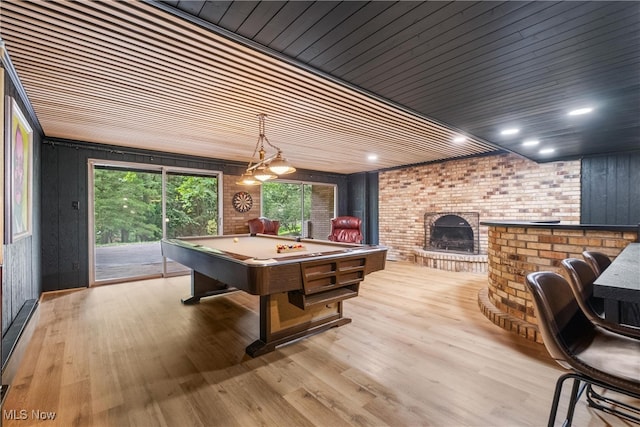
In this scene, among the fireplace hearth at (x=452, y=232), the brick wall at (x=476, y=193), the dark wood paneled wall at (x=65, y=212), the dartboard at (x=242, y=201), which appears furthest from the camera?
the dartboard at (x=242, y=201)

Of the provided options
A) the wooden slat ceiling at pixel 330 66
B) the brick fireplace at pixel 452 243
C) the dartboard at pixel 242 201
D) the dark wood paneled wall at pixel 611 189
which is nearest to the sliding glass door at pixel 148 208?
the dartboard at pixel 242 201

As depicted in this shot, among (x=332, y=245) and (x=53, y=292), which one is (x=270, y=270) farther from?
(x=53, y=292)

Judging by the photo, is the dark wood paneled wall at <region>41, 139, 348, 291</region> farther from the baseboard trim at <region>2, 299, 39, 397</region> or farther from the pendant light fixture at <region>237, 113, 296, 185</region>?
the pendant light fixture at <region>237, 113, 296, 185</region>

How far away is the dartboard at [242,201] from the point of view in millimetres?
6500

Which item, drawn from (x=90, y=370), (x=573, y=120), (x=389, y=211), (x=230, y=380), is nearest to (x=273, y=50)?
(x=230, y=380)

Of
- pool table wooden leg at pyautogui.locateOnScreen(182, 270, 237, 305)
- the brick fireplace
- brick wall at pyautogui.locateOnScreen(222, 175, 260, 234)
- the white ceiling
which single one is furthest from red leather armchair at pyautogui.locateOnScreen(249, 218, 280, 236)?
the brick fireplace

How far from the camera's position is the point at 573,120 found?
3387 mm

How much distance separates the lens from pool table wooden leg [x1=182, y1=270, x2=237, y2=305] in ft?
12.9

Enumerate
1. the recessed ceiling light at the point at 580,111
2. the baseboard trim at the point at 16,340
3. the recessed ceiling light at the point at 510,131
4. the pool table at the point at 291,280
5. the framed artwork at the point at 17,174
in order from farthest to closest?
1. the recessed ceiling light at the point at 510,131
2. the recessed ceiling light at the point at 580,111
3. the framed artwork at the point at 17,174
4. the pool table at the point at 291,280
5. the baseboard trim at the point at 16,340

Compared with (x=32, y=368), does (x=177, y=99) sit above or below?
above

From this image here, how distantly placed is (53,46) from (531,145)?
18.8 ft

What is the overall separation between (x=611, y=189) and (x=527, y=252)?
3.55 metres

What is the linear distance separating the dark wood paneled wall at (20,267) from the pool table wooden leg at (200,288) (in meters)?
1.64

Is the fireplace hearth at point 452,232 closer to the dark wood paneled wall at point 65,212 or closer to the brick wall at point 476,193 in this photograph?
the brick wall at point 476,193
